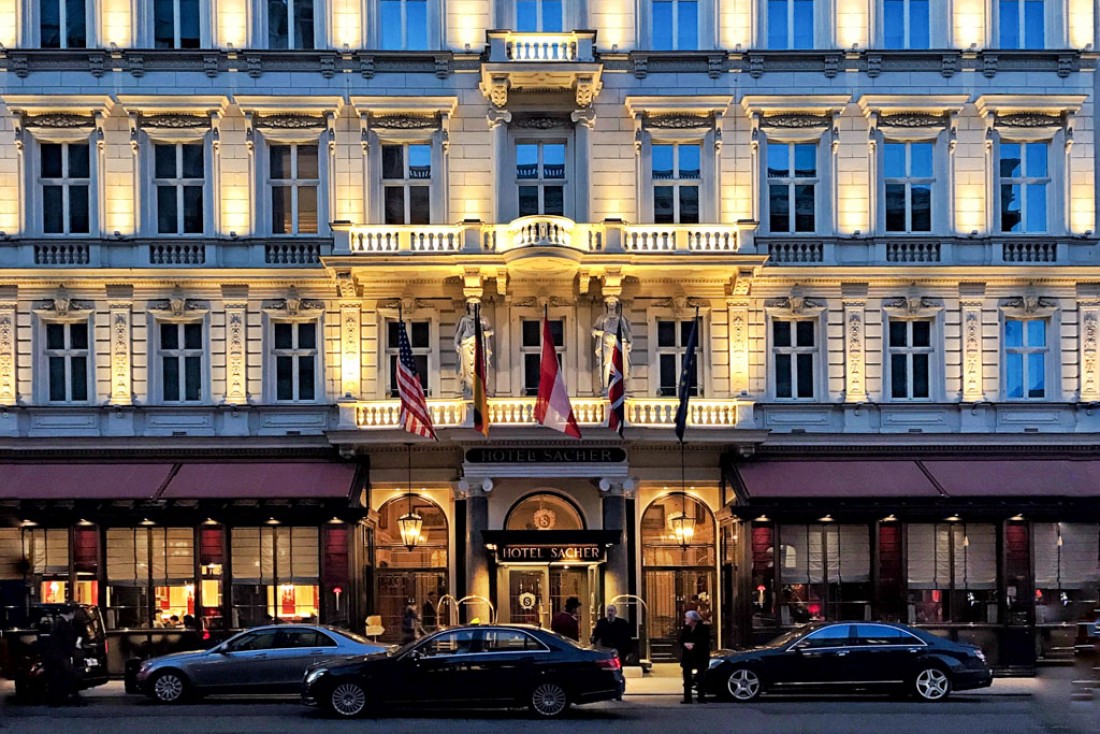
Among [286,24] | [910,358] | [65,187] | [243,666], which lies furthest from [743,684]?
[65,187]

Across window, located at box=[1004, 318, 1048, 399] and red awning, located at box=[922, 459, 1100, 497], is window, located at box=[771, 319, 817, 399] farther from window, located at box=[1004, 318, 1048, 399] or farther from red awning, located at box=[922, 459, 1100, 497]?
window, located at box=[1004, 318, 1048, 399]

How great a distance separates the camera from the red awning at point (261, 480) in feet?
96.3

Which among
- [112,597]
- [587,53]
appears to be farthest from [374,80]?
[112,597]

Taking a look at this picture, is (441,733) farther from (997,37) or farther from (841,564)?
(997,37)

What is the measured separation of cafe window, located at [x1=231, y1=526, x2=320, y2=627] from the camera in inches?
1164

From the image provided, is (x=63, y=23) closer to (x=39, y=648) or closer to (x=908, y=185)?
(x=39, y=648)

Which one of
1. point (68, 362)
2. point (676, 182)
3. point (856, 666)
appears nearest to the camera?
point (856, 666)

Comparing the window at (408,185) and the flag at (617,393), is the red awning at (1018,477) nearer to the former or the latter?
the flag at (617,393)

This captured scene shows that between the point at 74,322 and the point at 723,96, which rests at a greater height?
the point at 723,96

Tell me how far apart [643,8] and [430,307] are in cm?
842

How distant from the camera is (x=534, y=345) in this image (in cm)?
3131

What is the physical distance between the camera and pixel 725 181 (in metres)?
31.4

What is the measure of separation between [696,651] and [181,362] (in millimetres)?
14241

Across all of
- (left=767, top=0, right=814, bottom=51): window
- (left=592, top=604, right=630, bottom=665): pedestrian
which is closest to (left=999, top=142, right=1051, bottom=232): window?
(left=767, top=0, right=814, bottom=51): window
